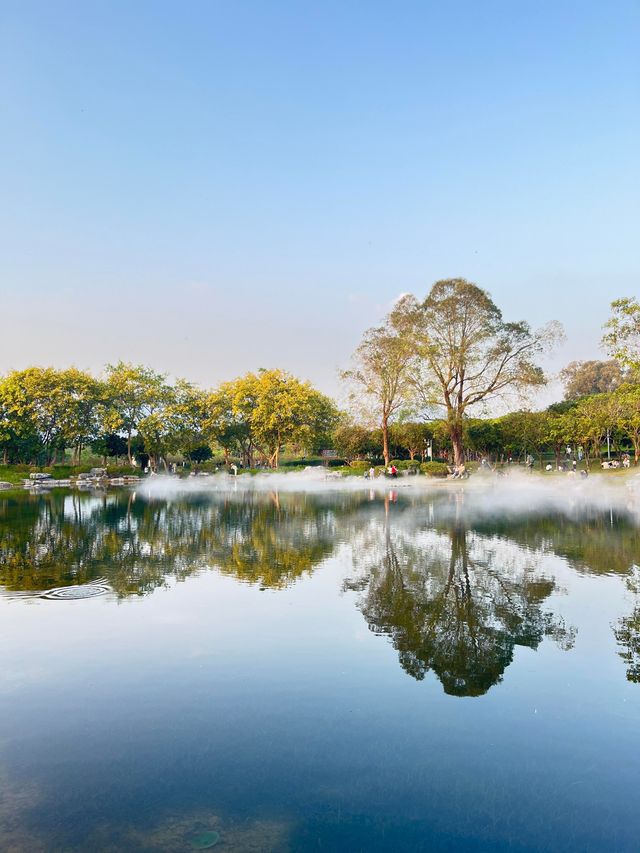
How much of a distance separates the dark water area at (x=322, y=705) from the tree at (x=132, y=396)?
55.6m

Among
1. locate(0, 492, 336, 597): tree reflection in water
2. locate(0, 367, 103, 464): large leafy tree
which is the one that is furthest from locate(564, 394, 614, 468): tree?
locate(0, 367, 103, 464): large leafy tree

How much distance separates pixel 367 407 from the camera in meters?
61.2

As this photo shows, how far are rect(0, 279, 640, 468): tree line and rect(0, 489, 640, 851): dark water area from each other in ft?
116

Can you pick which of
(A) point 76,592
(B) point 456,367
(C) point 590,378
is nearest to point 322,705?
(A) point 76,592

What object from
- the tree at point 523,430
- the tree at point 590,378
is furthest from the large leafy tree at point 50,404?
the tree at point 590,378

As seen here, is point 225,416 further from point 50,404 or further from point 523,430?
point 523,430

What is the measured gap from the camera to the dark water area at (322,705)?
12.8 feet

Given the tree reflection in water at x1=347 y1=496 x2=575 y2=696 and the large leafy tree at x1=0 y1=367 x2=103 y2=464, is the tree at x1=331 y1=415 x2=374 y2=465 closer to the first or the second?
the large leafy tree at x1=0 y1=367 x2=103 y2=464

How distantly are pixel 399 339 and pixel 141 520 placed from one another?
126 ft

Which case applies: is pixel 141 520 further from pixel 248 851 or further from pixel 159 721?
pixel 248 851

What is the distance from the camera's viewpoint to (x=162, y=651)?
736 centimetres

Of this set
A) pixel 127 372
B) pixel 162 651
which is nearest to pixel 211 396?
pixel 127 372

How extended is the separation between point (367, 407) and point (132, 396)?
25838 mm

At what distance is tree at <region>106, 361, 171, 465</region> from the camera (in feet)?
218
